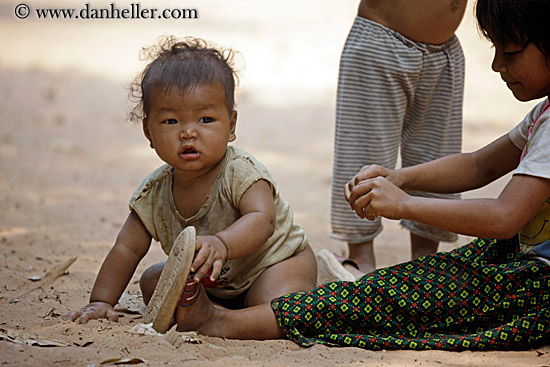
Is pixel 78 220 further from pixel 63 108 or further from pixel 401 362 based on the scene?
pixel 63 108

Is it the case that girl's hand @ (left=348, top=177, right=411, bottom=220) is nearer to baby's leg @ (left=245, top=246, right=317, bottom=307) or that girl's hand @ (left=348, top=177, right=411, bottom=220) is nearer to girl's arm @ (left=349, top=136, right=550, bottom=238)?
girl's arm @ (left=349, top=136, right=550, bottom=238)

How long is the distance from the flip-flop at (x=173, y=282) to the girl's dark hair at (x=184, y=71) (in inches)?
23.5

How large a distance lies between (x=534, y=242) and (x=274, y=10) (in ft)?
31.7

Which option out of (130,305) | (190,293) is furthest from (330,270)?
(190,293)

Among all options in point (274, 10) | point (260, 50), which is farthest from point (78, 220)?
point (274, 10)

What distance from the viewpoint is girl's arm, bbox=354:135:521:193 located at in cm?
265

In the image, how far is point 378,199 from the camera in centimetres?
228

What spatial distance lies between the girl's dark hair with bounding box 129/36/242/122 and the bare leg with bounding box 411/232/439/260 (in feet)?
4.78

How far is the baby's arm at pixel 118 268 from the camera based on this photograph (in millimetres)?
2659

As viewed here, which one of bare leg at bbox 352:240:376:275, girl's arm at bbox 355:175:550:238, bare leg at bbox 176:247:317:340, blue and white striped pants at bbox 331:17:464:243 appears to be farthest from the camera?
bare leg at bbox 352:240:376:275

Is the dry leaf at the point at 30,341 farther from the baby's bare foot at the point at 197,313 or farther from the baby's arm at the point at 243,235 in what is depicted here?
the baby's arm at the point at 243,235

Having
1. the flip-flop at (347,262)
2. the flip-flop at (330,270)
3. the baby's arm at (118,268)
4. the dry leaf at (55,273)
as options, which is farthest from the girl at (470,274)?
the dry leaf at (55,273)

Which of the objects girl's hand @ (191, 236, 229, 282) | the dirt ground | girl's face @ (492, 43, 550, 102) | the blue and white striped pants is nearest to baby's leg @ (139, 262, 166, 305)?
the dirt ground

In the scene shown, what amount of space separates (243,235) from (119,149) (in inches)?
165
